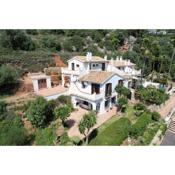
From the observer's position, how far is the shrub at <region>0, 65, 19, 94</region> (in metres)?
22.6

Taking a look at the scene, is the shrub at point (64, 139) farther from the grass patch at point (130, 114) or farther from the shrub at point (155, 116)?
the shrub at point (155, 116)

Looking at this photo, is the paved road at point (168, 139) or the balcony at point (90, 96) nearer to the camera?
the paved road at point (168, 139)

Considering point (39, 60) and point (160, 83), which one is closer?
point (160, 83)

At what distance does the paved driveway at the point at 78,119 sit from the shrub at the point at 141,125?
3.07 metres

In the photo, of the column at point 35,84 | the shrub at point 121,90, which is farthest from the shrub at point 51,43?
the shrub at point 121,90

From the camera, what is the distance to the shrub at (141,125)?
1639 centimetres

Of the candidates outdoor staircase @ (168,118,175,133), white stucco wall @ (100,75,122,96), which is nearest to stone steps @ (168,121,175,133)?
outdoor staircase @ (168,118,175,133)

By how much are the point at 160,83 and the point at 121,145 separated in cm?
1732

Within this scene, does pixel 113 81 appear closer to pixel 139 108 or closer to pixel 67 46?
pixel 139 108

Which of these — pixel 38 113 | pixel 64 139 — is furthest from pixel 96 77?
pixel 64 139

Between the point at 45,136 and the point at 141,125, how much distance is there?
823 cm

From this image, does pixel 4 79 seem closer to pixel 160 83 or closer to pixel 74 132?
pixel 74 132
